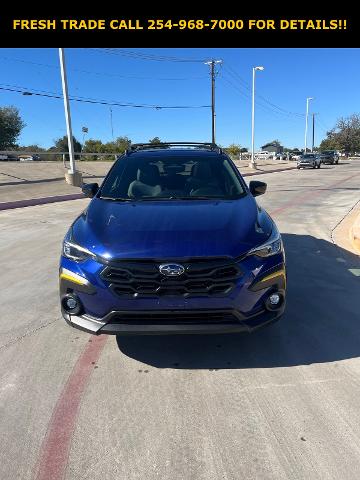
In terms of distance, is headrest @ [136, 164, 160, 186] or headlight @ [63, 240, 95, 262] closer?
headlight @ [63, 240, 95, 262]

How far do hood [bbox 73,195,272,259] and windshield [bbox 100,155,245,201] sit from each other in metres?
0.36

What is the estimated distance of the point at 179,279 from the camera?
298cm

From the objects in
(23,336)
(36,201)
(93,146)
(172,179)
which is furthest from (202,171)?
(93,146)

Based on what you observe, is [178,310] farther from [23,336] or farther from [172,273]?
[23,336]

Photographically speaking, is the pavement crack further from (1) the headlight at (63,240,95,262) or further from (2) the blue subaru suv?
(1) the headlight at (63,240,95,262)

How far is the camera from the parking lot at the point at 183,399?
2.34 meters

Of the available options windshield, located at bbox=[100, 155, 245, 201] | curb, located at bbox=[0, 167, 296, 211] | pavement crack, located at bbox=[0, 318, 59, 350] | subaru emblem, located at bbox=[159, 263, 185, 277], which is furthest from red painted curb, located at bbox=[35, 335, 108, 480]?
curb, located at bbox=[0, 167, 296, 211]

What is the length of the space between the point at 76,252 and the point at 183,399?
1387 mm

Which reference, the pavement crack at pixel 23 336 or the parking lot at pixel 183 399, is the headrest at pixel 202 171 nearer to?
the parking lot at pixel 183 399

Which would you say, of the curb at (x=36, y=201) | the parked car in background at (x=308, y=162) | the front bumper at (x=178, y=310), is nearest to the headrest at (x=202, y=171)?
the front bumper at (x=178, y=310)

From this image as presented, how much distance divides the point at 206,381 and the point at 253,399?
39cm

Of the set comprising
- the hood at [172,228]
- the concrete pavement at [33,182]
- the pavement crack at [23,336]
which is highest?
the hood at [172,228]

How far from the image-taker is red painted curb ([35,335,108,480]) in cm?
232

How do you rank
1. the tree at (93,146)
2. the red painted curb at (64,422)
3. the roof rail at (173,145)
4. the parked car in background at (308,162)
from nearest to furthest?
the red painted curb at (64,422) → the roof rail at (173,145) → the parked car in background at (308,162) → the tree at (93,146)
